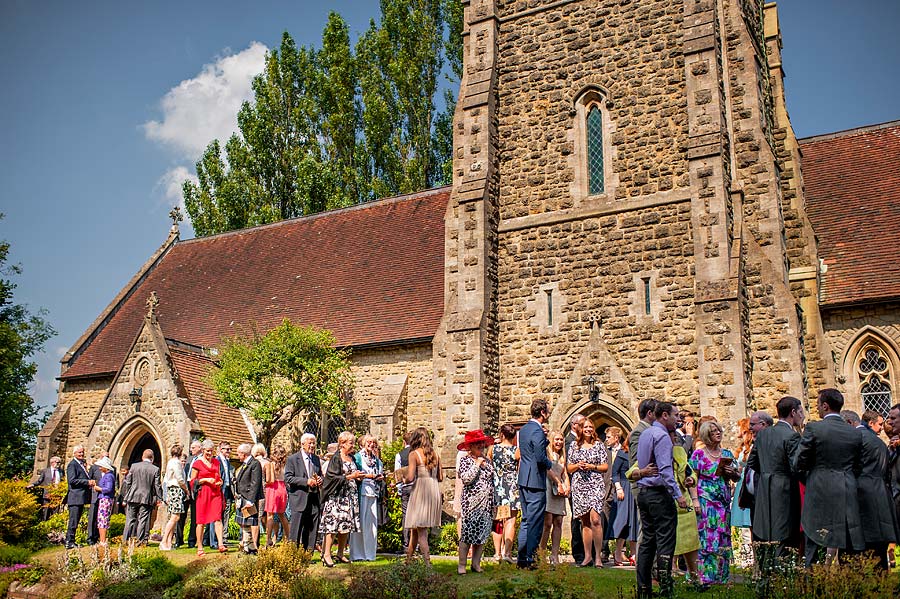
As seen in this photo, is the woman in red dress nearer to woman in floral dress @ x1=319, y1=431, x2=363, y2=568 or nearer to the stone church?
woman in floral dress @ x1=319, y1=431, x2=363, y2=568

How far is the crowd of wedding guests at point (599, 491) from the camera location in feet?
25.2

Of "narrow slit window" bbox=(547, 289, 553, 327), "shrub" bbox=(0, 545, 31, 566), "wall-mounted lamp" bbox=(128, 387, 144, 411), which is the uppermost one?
"narrow slit window" bbox=(547, 289, 553, 327)

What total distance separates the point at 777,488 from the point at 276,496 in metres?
7.99

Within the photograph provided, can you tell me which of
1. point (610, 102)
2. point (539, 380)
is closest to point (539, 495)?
point (539, 380)

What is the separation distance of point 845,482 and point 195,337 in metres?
20.2

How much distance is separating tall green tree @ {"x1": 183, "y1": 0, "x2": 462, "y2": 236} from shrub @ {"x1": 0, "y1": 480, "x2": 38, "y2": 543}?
19935 mm

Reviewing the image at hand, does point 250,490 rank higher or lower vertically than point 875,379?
lower

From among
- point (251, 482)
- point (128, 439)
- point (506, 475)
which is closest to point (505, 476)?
point (506, 475)

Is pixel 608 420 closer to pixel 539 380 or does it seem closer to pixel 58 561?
pixel 539 380

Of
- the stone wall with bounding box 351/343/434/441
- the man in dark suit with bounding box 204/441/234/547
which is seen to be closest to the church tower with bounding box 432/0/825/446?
the stone wall with bounding box 351/343/434/441

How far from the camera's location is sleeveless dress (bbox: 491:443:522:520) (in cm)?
1100

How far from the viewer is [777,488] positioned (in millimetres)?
8031

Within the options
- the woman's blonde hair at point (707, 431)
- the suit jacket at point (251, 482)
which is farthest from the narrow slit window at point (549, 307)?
the woman's blonde hair at point (707, 431)

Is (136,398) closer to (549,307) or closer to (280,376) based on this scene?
(280,376)
